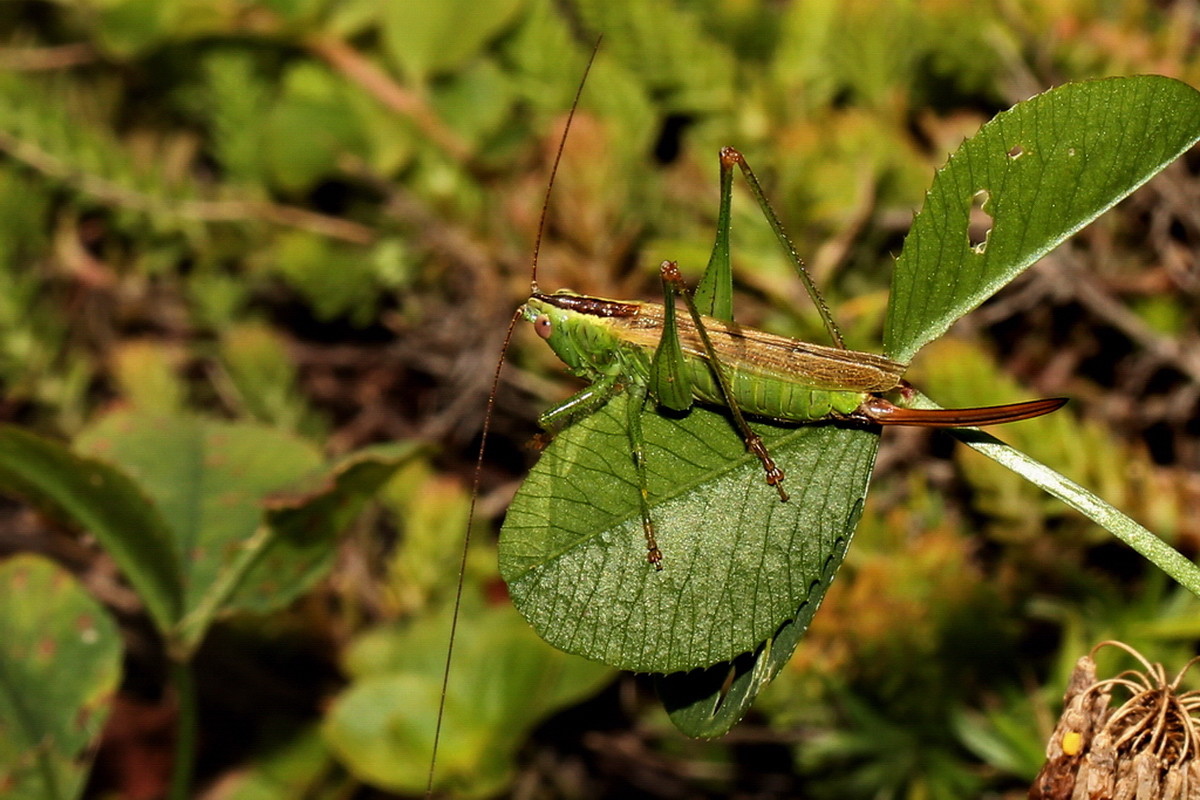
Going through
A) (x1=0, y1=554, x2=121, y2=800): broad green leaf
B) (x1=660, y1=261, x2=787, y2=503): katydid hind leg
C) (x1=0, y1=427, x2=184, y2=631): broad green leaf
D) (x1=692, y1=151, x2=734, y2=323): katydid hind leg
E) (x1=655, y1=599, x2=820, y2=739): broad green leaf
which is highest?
(x1=692, y1=151, x2=734, y2=323): katydid hind leg

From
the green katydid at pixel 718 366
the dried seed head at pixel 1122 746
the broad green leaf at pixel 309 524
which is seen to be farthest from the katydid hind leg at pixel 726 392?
the broad green leaf at pixel 309 524

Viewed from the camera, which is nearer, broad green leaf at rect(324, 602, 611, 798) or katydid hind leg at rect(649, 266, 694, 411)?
katydid hind leg at rect(649, 266, 694, 411)

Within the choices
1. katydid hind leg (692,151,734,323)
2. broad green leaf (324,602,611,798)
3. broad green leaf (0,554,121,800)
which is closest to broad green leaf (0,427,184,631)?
broad green leaf (0,554,121,800)

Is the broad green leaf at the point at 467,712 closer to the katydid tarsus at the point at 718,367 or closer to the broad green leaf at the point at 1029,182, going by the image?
the katydid tarsus at the point at 718,367

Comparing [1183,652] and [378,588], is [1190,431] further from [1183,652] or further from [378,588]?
[378,588]

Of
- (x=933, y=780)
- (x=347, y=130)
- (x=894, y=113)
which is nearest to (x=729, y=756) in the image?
(x=933, y=780)

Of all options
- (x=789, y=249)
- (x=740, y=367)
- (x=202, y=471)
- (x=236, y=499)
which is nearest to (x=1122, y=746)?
(x=740, y=367)

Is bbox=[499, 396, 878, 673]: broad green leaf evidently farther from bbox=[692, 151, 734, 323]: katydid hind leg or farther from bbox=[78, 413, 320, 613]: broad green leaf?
bbox=[78, 413, 320, 613]: broad green leaf

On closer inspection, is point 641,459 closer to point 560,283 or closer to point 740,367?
point 740,367
